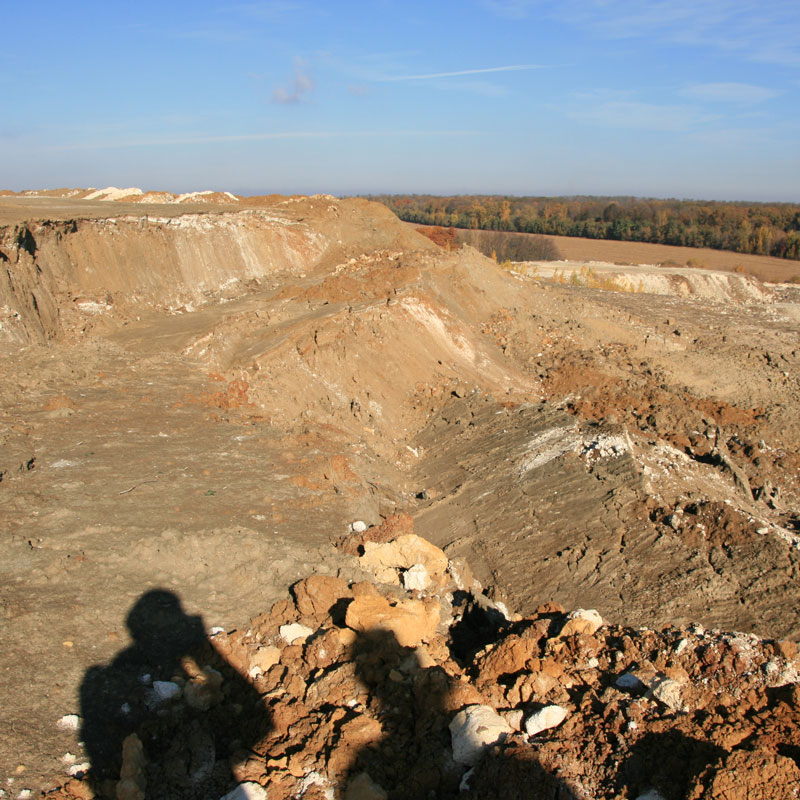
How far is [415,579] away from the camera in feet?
21.4

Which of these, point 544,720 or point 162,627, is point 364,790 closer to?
point 544,720

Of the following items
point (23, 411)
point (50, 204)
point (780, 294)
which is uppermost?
point (50, 204)

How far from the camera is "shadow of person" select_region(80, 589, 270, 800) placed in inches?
161

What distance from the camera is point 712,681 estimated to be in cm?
439

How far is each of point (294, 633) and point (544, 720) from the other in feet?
7.08

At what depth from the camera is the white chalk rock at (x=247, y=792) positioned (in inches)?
153

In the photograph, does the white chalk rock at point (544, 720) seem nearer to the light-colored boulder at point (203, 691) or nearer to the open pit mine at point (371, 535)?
the open pit mine at point (371, 535)

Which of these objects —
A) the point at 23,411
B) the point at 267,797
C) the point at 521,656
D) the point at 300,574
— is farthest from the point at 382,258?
the point at 267,797

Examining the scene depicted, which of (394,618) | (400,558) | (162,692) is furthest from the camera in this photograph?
(400,558)

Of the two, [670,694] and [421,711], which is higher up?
[670,694]

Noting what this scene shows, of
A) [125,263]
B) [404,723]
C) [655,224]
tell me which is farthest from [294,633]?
[655,224]

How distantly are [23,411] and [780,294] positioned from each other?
30493 mm

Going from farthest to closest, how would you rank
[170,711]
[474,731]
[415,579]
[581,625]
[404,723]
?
[415,579]
[581,625]
[170,711]
[404,723]
[474,731]

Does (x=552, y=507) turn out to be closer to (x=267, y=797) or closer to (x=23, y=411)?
(x=267, y=797)
